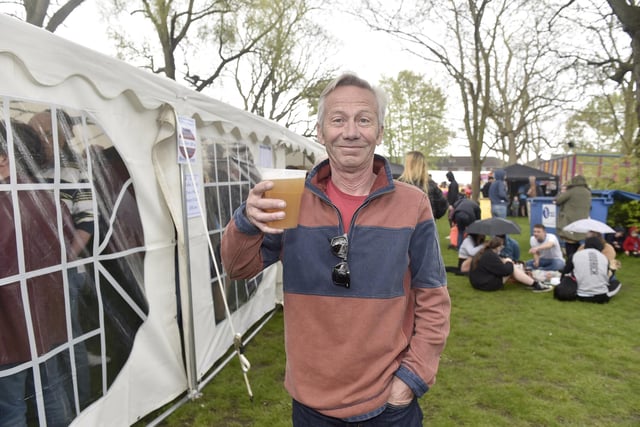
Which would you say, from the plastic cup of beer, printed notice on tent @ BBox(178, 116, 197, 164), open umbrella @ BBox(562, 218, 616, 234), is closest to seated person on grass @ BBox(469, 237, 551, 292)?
open umbrella @ BBox(562, 218, 616, 234)

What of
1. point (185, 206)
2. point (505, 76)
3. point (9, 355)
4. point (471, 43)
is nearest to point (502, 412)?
point (185, 206)

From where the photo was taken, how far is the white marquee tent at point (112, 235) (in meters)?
1.99

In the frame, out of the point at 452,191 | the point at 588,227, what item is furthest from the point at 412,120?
the point at 588,227

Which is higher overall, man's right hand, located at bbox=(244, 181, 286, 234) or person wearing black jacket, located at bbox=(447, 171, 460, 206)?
man's right hand, located at bbox=(244, 181, 286, 234)

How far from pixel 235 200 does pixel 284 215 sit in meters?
3.40

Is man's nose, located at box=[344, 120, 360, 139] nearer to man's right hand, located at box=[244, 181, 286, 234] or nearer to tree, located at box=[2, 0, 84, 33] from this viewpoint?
man's right hand, located at box=[244, 181, 286, 234]

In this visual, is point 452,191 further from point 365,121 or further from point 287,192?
point 287,192

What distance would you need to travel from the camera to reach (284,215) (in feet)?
4.18

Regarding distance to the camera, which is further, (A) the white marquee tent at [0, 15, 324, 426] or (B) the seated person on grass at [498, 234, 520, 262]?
(B) the seated person on grass at [498, 234, 520, 262]

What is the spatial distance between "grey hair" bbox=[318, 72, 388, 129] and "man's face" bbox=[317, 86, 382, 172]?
0.7 inches

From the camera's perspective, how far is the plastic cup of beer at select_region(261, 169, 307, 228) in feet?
4.27

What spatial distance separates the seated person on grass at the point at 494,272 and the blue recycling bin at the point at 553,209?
137 inches

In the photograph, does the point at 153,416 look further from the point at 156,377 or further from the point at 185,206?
the point at 185,206

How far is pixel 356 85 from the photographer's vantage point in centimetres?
142
